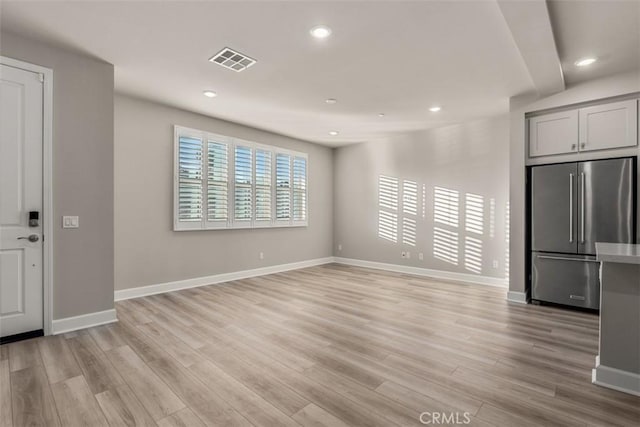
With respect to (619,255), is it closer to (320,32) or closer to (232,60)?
(320,32)

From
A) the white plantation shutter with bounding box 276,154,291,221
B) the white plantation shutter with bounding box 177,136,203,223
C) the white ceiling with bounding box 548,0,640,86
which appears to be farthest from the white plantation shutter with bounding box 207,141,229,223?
the white ceiling with bounding box 548,0,640,86

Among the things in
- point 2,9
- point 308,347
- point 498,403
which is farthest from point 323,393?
point 2,9

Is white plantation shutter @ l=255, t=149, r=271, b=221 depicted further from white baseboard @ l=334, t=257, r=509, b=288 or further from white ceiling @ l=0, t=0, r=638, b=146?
white baseboard @ l=334, t=257, r=509, b=288

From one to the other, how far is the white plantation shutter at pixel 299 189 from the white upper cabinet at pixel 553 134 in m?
4.20

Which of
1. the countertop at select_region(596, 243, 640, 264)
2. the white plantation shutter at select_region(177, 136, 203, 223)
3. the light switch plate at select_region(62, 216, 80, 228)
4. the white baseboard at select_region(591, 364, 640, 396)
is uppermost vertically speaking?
the white plantation shutter at select_region(177, 136, 203, 223)

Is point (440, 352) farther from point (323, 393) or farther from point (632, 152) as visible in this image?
point (632, 152)

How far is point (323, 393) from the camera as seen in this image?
2.05 m

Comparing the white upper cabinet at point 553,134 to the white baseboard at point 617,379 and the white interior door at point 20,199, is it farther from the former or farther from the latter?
the white interior door at point 20,199

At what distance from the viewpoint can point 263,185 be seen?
6.02 m

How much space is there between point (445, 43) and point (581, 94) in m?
2.21

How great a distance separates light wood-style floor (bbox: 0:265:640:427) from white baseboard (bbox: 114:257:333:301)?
0.37 meters

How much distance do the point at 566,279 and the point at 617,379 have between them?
2057 mm

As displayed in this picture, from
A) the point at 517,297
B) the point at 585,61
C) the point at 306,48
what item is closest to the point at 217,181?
the point at 306,48

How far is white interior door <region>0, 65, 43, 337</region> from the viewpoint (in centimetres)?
277
